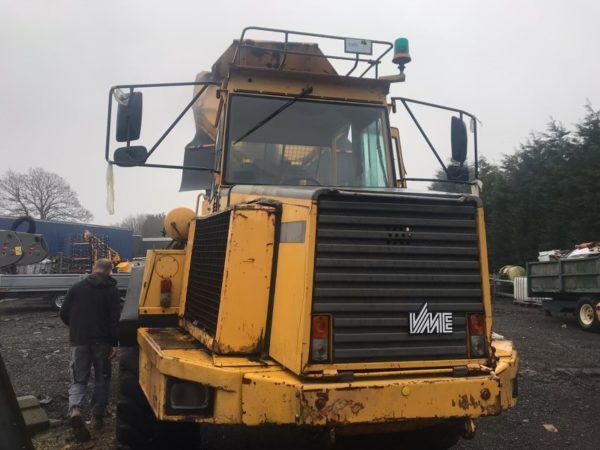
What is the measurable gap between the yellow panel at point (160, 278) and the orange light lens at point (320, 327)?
1.99 meters

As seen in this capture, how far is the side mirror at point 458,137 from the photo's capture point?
16.6ft

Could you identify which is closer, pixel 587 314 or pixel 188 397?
pixel 188 397

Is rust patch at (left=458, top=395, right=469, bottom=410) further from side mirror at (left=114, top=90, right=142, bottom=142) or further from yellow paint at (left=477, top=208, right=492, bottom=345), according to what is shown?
side mirror at (left=114, top=90, right=142, bottom=142)

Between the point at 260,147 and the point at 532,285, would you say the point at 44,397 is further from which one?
the point at 532,285

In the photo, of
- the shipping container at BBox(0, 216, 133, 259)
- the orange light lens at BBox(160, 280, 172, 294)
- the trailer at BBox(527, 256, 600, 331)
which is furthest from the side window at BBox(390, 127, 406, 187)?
the shipping container at BBox(0, 216, 133, 259)

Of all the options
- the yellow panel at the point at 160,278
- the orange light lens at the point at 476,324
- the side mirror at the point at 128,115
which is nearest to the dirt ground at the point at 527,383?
the yellow panel at the point at 160,278

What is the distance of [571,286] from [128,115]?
1277 cm

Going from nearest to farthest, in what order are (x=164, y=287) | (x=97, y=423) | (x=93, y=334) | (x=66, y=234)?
(x=164, y=287)
(x=97, y=423)
(x=93, y=334)
(x=66, y=234)

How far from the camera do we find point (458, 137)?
5078 mm

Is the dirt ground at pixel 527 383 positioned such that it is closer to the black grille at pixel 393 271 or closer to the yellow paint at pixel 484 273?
the yellow paint at pixel 484 273

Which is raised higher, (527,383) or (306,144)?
(306,144)

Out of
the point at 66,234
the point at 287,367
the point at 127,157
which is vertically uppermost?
the point at 66,234

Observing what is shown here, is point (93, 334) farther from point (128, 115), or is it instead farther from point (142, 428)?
point (128, 115)

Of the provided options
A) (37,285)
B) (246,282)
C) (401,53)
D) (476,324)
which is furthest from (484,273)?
(37,285)
